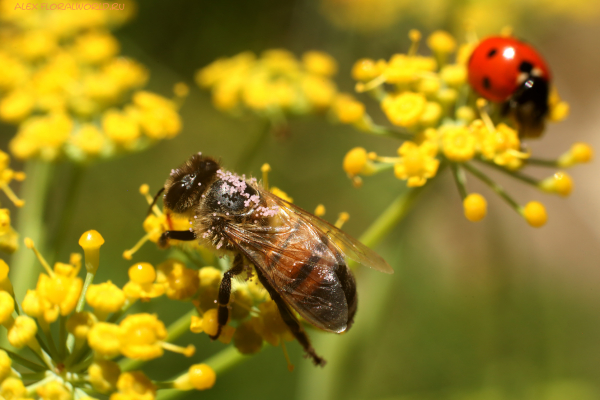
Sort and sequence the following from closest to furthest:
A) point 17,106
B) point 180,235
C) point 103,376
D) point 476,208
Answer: point 103,376
point 180,235
point 476,208
point 17,106

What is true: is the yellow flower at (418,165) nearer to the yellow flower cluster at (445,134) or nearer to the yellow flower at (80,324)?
the yellow flower cluster at (445,134)

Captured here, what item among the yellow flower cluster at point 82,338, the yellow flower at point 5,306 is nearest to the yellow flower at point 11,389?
the yellow flower cluster at point 82,338

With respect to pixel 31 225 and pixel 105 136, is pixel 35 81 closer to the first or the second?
pixel 105 136

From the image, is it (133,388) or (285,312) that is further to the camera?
(285,312)

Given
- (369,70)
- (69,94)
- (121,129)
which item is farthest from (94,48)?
(369,70)

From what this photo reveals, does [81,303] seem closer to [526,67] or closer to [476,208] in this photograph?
[476,208]
